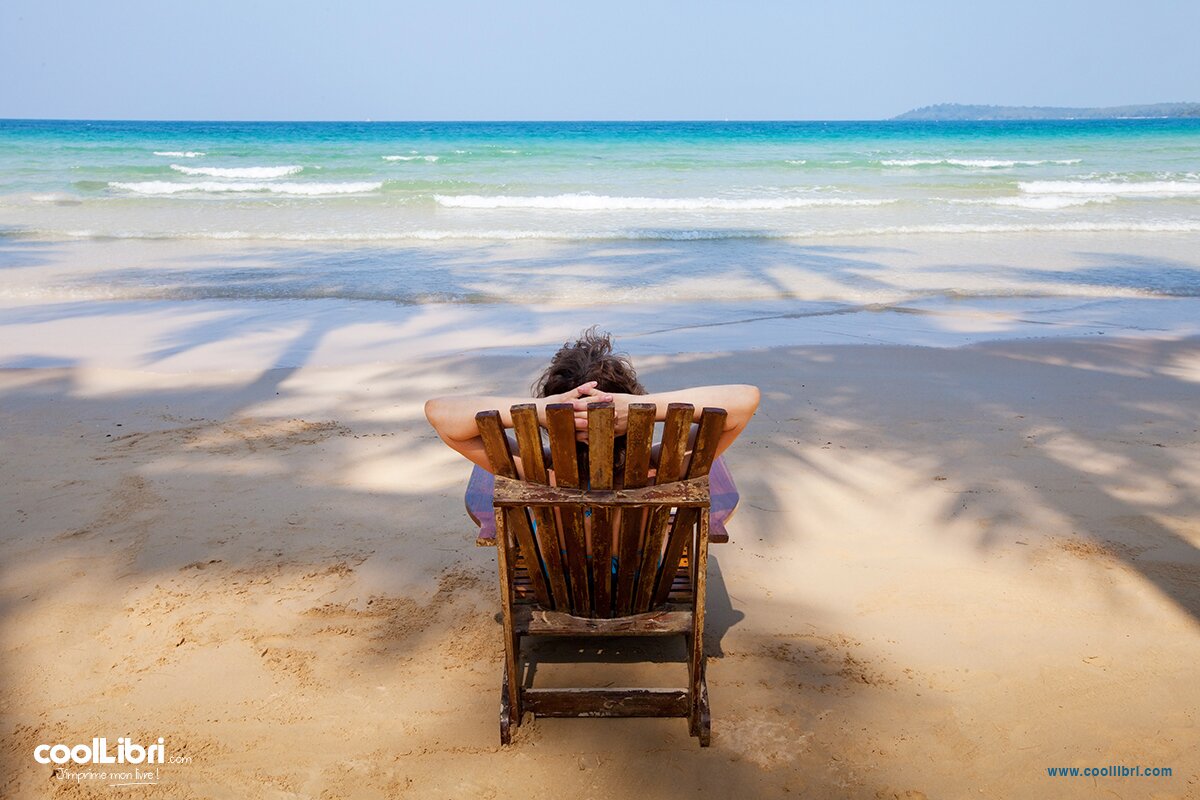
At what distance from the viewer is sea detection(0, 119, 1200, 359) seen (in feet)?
33.8

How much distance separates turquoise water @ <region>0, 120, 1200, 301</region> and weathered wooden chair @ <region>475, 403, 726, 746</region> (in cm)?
708

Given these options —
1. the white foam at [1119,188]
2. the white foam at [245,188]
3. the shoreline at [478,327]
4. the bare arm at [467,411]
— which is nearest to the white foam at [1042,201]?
the white foam at [1119,188]

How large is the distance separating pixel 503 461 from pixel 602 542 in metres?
0.40

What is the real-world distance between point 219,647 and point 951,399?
4620mm

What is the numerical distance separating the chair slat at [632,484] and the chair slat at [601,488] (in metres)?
0.04

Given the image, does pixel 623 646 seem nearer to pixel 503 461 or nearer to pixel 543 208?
pixel 503 461

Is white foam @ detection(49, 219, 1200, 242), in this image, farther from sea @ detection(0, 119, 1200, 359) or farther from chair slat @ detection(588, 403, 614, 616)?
chair slat @ detection(588, 403, 614, 616)

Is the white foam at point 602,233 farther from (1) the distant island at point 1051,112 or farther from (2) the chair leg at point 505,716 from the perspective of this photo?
(1) the distant island at point 1051,112

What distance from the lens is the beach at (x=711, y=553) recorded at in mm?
2869

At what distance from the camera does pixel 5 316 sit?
8.88 meters

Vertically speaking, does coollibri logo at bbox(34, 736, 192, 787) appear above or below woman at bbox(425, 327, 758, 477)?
below

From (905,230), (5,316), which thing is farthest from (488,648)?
(905,230)

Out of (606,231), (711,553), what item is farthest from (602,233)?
(711,553)

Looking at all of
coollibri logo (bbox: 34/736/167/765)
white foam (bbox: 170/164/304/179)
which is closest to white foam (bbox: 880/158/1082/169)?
white foam (bbox: 170/164/304/179)
